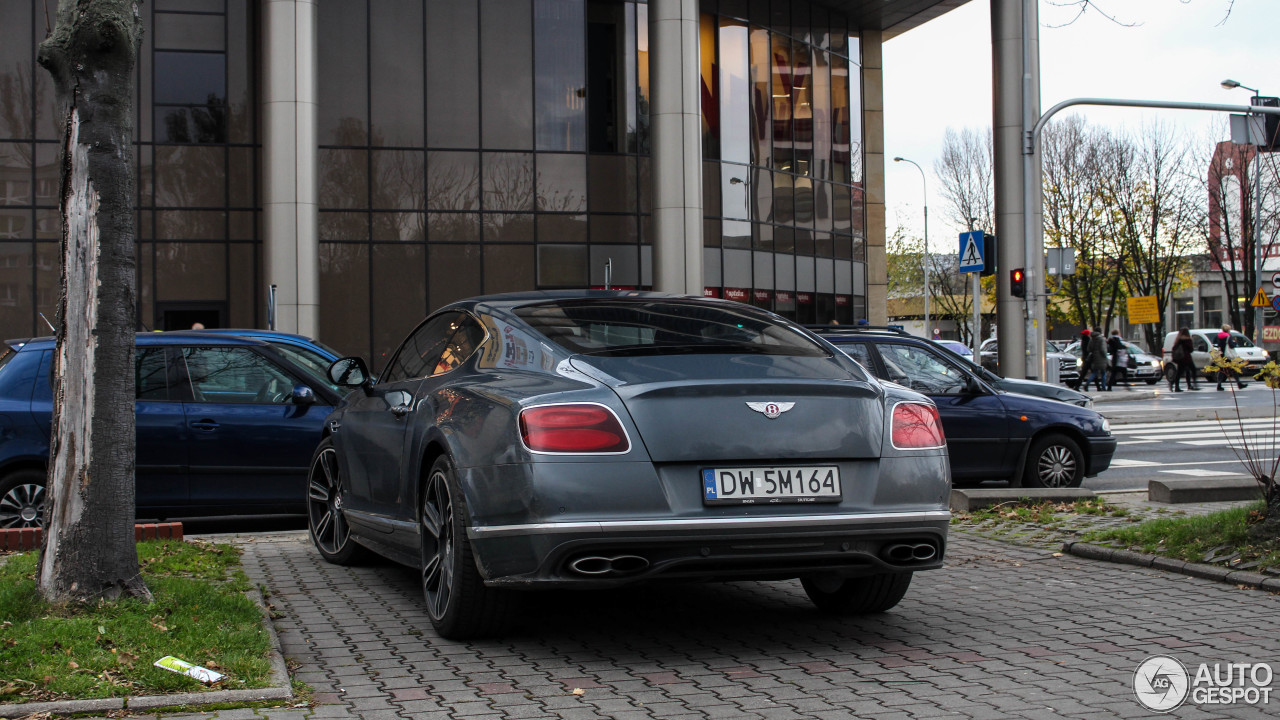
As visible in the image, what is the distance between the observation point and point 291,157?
80.3ft

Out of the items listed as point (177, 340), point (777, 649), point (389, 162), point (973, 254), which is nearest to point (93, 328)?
point (777, 649)

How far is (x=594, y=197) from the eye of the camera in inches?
1126

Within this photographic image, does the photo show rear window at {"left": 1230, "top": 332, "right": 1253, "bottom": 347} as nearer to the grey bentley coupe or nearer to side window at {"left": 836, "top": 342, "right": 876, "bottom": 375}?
side window at {"left": 836, "top": 342, "right": 876, "bottom": 375}

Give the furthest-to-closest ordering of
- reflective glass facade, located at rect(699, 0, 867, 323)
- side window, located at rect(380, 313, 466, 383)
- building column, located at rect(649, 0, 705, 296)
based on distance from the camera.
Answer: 1. reflective glass facade, located at rect(699, 0, 867, 323)
2. building column, located at rect(649, 0, 705, 296)
3. side window, located at rect(380, 313, 466, 383)

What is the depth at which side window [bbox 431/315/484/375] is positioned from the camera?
5820 millimetres

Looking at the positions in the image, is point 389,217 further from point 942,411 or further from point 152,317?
point 942,411

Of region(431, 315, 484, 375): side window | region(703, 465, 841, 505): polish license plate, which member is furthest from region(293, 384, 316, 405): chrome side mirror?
region(703, 465, 841, 505): polish license plate

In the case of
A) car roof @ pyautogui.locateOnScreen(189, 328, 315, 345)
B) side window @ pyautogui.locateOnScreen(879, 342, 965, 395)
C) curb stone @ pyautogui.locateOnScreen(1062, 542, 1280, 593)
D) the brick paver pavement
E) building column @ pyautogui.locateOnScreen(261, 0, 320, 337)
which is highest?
building column @ pyautogui.locateOnScreen(261, 0, 320, 337)

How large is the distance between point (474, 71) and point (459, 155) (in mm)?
1834

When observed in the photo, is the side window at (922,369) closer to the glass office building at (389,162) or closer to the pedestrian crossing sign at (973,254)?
the pedestrian crossing sign at (973,254)

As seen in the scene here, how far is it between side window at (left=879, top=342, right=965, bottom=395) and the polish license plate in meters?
6.97

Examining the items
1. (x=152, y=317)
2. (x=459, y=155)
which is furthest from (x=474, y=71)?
(x=152, y=317)

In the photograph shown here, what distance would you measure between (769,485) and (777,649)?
0.81 m

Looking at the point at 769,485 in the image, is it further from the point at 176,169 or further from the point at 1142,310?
the point at 1142,310
